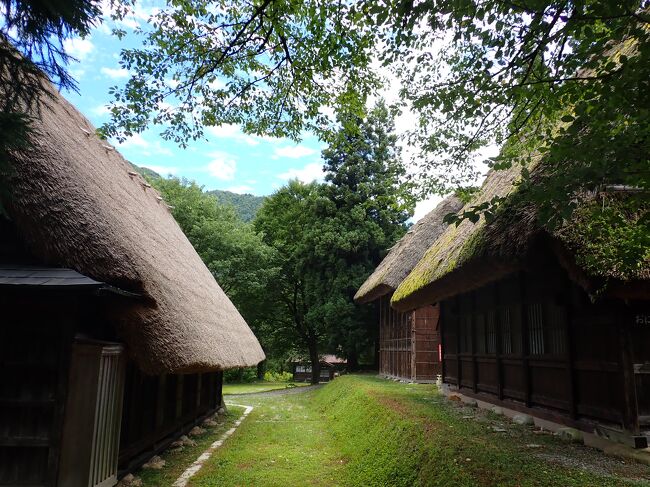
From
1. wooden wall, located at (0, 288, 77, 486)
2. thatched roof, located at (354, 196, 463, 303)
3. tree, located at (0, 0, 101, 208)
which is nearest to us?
tree, located at (0, 0, 101, 208)

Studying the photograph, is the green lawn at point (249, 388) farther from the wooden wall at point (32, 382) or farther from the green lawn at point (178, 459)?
the wooden wall at point (32, 382)

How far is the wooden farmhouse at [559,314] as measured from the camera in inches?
196

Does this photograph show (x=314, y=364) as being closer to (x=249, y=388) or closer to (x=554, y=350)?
(x=249, y=388)

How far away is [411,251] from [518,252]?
1102 cm

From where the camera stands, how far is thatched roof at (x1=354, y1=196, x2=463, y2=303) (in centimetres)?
1562

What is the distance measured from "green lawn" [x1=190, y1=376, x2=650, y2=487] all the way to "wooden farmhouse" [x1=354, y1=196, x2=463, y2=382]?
15.2 feet

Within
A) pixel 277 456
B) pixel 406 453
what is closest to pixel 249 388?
pixel 277 456

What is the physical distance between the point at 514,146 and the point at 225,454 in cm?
669

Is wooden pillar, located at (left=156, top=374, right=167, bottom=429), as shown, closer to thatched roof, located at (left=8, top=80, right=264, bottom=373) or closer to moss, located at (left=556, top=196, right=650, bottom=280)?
thatched roof, located at (left=8, top=80, right=264, bottom=373)

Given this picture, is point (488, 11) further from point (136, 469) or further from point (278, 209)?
point (278, 209)

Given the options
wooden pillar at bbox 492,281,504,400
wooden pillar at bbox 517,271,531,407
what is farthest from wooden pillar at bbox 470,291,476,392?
wooden pillar at bbox 517,271,531,407

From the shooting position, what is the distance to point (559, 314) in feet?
22.6

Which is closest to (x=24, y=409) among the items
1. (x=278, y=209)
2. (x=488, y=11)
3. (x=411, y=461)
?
(x=411, y=461)

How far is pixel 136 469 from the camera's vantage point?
6.43 m
